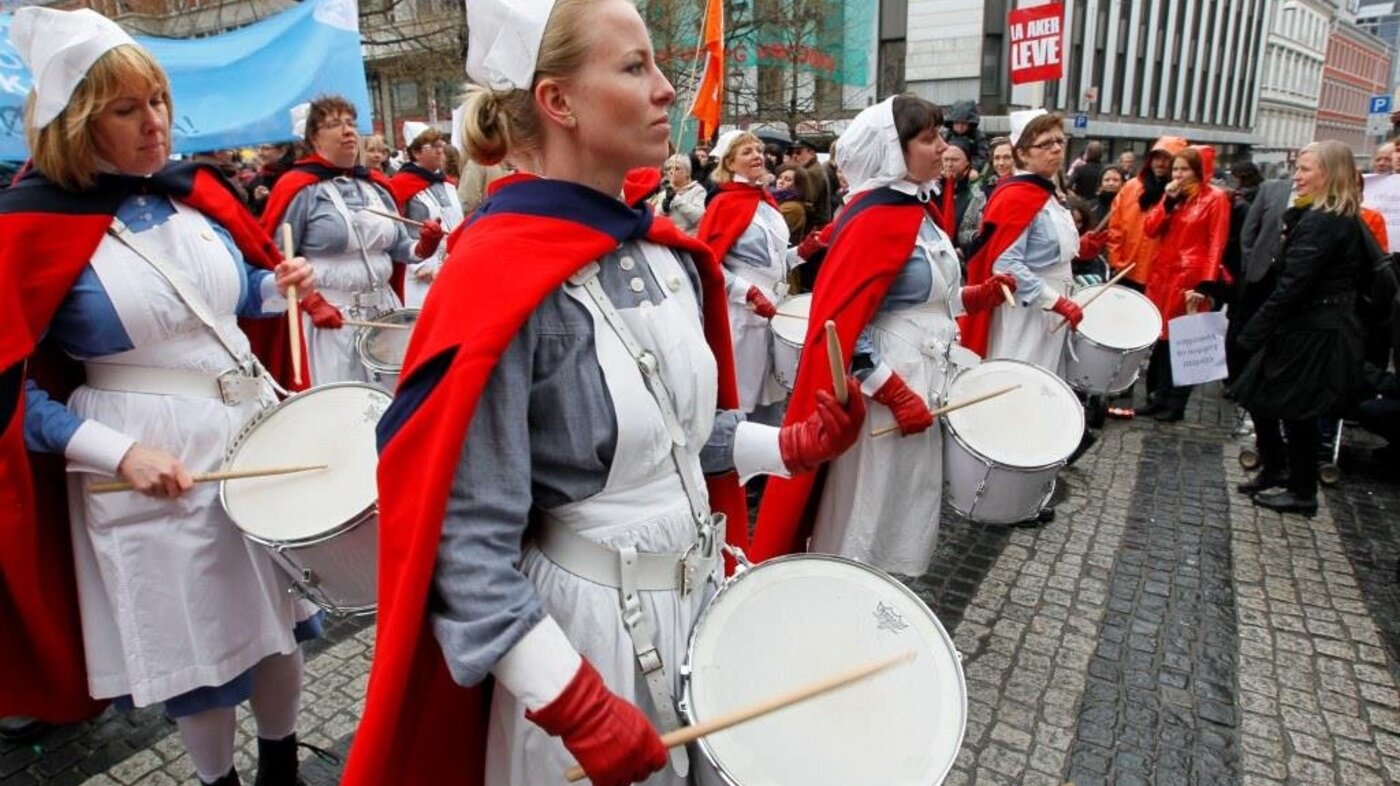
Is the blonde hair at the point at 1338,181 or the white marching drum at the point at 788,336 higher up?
the blonde hair at the point at 1338,181

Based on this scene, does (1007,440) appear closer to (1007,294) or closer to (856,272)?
(856,272)

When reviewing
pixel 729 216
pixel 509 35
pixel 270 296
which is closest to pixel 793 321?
pixel 729 216

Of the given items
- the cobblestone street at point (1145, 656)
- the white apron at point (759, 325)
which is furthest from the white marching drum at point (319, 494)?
the white apron at point (759, 325)

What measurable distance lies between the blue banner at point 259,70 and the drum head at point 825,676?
5.56 m

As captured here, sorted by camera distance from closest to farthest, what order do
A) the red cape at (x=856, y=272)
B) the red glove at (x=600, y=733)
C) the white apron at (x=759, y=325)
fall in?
the red glove at (x=600, y=733) → the red cape at (x=856, y=272) → the white apron at (x=759, y=325)

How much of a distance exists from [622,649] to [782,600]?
1.14 ft

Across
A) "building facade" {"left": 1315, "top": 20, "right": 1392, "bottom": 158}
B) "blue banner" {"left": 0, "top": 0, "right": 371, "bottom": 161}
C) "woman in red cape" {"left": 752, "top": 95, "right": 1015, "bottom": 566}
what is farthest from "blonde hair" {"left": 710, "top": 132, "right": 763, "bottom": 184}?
"building facade" {"left": 1315, "top": 20, "right": 1392, "bottom": 158}

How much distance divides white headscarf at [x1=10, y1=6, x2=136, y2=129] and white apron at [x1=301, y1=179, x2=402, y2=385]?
2574 mm

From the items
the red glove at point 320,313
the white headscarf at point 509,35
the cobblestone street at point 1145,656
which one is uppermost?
the white headscarf at point 509,35

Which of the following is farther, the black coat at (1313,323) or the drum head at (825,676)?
the black coat at (1313,323)

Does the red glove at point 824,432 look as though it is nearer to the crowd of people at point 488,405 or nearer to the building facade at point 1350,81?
the crowd of people at point 488,405

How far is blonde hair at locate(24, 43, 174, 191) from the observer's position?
7.33 feet

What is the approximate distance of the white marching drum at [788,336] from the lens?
5508 mm

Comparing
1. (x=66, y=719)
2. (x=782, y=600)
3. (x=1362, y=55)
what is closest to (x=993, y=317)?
(x=782, y=600)
